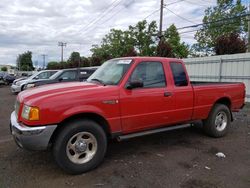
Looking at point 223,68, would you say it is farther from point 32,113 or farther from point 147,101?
point 32,113

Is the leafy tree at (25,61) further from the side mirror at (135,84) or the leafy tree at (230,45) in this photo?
the side mirror at (135,84)

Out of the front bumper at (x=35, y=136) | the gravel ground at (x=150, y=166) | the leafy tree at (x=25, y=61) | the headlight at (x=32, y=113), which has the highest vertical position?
the leafy tree at (x=25, y=61)

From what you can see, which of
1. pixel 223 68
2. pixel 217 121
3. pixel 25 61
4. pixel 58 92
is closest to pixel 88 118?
pixel 58 92

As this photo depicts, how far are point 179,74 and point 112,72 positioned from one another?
1.52 metres

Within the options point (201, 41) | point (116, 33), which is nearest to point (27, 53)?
point (116, 33)

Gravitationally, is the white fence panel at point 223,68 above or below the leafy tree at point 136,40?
below

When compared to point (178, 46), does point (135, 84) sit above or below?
below

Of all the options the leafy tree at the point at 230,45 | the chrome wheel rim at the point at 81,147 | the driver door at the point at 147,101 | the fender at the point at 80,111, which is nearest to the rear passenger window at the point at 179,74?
the driver door at the point at 147,101

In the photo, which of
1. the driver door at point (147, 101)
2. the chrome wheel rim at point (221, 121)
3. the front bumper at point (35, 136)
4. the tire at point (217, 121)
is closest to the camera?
the front bumper at point (35, 136)

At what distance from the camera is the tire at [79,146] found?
14.0ft

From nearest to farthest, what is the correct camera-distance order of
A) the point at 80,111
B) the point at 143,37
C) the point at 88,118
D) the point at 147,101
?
1. the point at 80,111
2. the point at 88,118
3. the point at 147,101
4. the point at 143,37

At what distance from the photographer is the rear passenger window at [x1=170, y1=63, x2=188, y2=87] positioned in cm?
577

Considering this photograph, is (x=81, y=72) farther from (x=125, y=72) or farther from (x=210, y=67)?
(x=125, y=72)

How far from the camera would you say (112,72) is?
211 inches
